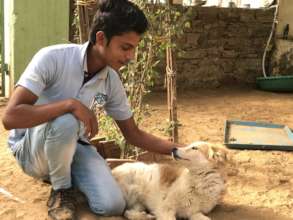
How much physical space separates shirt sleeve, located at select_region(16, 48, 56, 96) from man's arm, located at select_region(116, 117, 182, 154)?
2.22 feet

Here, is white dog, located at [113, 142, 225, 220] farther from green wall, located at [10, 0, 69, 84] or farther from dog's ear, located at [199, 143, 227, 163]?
green wall, located at [10, 0, 69, 84]

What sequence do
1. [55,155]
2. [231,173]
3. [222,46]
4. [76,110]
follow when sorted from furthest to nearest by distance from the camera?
[222,46] < [231,173] < [55,155] < [76,110]

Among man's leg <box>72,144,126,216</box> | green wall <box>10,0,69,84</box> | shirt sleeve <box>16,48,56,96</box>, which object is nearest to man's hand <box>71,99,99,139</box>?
shirt sleeve <box>16,48,56,96</box>

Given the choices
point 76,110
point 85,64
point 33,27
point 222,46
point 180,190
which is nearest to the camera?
point 76,110

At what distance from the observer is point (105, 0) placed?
253cm

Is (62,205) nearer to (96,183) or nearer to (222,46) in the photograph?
(96,183)

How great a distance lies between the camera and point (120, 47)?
252 cm

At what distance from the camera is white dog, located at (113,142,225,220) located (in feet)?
9.12

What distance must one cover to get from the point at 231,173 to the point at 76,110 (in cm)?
185

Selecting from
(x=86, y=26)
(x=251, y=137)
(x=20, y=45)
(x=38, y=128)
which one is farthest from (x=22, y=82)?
(x=20, y=45)

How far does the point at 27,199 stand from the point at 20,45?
3820 mm

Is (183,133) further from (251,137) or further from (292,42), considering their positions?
(292,42)

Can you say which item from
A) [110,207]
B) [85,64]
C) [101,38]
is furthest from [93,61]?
[110,207]

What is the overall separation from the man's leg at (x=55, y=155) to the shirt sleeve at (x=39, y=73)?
0.22 metres
